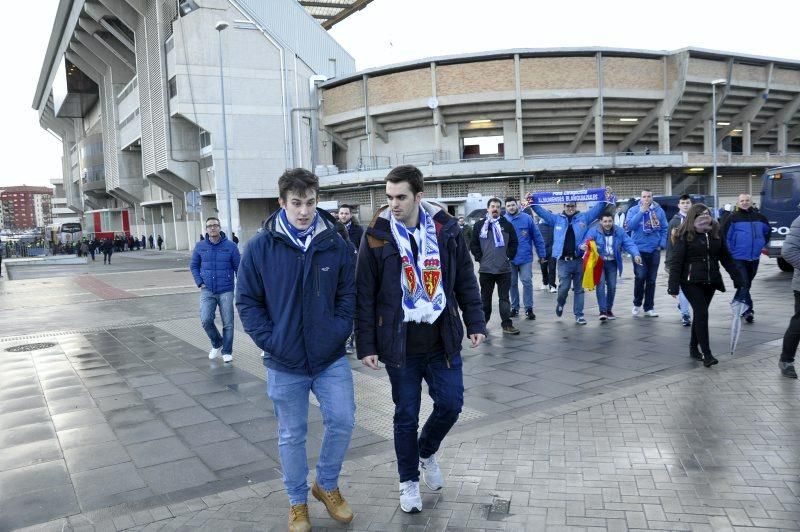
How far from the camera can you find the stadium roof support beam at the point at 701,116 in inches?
1575

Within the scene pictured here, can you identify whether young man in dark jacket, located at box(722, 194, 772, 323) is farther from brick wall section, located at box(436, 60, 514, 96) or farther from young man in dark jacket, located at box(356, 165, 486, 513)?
brick wall section, located at box(436, 60, 514, 96)

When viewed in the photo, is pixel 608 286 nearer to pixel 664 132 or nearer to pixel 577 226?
pixel 577 226

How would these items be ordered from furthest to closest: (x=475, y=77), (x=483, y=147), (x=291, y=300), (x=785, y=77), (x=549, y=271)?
(x=483, y=147), (x=785, y=77), (x=475, y=77), (x=549, y=271), (x=291, y=300)

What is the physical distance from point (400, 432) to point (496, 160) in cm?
3637

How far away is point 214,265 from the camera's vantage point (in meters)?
7.74

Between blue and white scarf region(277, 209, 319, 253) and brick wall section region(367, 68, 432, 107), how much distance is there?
124ft

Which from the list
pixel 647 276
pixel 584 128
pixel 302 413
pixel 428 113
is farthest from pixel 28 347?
pixel 584 128

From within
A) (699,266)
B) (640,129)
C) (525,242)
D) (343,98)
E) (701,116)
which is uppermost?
(343,98)

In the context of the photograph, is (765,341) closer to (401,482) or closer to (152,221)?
(401,482)

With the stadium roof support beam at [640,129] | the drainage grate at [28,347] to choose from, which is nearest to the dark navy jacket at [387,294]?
the drainage grate at [28,347]

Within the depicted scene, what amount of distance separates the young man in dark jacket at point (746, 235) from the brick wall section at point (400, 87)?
32.2 meters

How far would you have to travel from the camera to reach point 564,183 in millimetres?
39219

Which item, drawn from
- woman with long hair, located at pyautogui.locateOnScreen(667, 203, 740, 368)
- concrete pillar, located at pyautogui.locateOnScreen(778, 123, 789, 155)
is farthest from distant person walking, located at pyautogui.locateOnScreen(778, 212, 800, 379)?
concrete pillar, located at pyautogui.locateOnScreen(778, 123, 789, 155)

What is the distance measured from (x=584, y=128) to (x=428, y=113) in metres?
10.2
